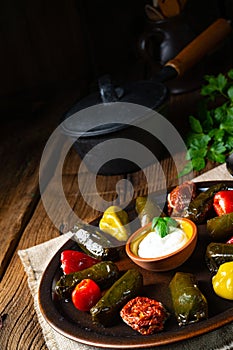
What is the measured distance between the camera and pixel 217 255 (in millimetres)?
1517

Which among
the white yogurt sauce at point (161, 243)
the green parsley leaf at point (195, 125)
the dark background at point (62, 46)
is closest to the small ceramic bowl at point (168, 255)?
the white yogurt sauce at point (161, 243)

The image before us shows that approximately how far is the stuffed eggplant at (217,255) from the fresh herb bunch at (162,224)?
13 cm

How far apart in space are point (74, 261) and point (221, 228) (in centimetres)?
43

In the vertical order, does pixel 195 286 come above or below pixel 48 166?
above

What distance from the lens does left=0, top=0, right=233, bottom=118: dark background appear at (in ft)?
10.7

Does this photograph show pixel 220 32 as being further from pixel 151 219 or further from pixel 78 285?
pixel 78 285

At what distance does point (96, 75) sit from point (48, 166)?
111cm

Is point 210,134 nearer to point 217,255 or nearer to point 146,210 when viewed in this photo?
point 146,210

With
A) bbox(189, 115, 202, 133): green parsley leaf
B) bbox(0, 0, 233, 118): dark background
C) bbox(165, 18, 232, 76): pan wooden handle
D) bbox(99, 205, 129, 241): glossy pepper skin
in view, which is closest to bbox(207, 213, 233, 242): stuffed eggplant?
bbox(99, 205, 129, 241): glossy pepper skin

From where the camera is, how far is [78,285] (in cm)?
156

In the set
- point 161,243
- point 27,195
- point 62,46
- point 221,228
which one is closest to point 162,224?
point 161,243

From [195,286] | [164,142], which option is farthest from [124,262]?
[164,142]

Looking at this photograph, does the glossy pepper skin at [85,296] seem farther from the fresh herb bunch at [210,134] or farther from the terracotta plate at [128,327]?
the fresh herb bunch at [210,134]

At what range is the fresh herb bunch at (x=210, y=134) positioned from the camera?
2279 millimetres
